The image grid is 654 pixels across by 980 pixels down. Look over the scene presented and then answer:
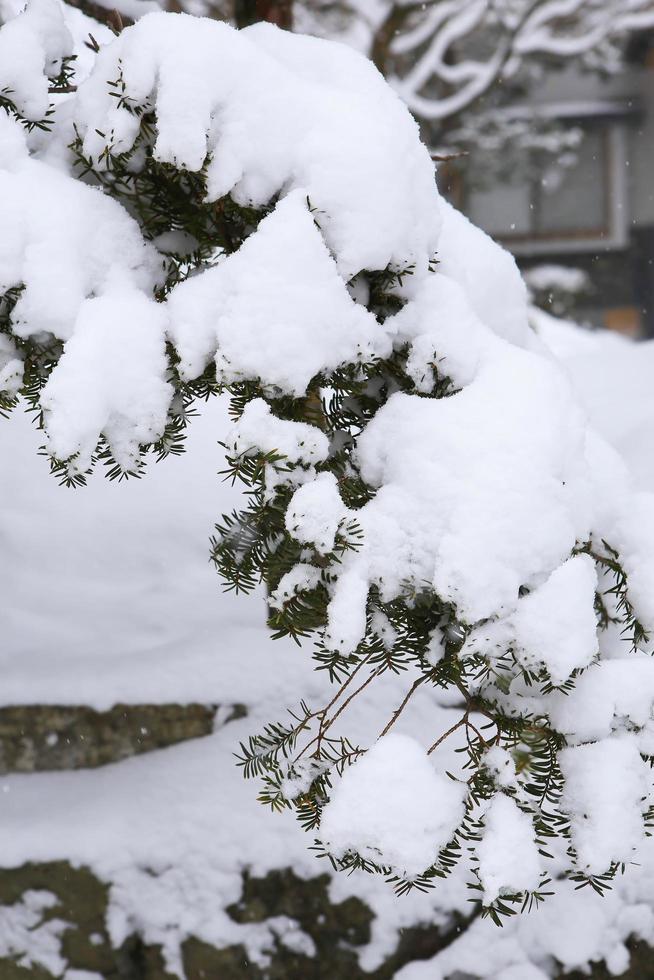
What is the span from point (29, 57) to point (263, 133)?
0.38 metres

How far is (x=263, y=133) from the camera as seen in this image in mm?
1181

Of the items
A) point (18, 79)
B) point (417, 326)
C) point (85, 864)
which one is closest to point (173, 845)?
point (85, 864)

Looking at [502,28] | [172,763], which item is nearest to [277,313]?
[172,763]

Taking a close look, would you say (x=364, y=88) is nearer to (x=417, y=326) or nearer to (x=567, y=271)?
(x=417, y=326)

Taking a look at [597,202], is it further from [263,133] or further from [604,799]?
[604,799]

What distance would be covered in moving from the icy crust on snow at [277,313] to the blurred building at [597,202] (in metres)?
12.7

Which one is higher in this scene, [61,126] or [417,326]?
[61,126]

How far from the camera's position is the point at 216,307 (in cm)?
114

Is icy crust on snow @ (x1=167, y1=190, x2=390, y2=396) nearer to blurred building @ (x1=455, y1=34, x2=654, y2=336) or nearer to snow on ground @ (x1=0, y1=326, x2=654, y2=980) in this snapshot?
snow on ground @ (x1=0, y1=326, x2=654, y2=980)

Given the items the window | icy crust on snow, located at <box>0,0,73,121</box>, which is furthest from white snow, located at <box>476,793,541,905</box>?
the window

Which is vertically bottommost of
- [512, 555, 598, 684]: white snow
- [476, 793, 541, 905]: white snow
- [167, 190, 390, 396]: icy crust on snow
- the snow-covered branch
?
the snow-covered branch

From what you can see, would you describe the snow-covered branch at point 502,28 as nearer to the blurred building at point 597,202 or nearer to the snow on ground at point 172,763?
the blurred building at point 597,202

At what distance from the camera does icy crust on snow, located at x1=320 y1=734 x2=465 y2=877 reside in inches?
40.2

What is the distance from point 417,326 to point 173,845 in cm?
172
